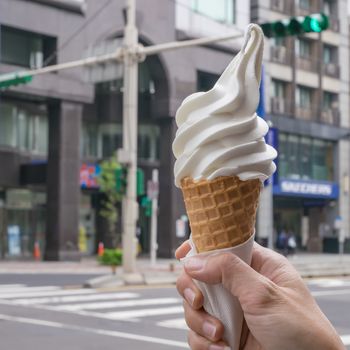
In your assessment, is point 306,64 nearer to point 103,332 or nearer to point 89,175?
point 89,175

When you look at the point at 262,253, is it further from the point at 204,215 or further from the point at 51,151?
the point at 51,151

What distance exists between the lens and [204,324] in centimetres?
277

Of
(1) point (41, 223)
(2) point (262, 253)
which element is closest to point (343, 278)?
(1) point (41, 223)

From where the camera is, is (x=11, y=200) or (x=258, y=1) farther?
(x=258, y=1)

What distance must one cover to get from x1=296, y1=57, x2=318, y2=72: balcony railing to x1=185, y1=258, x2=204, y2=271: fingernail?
4307 cm

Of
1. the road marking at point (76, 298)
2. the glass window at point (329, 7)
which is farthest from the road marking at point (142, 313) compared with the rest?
the glass window at point (329, 7)

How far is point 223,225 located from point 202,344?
1.66 feet

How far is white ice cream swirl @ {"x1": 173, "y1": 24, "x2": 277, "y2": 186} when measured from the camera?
9.59ft

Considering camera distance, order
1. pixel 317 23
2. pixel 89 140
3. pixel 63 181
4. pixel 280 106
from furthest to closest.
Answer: pixel 280 106
pixel 89 140
pixel 63 181
pixel 317 23

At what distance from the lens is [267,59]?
42.4m

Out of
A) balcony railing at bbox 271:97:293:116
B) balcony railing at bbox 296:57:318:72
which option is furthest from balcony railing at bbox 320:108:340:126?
balcony railing at bbox 271:97:293:116

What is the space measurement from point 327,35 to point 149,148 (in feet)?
53.7

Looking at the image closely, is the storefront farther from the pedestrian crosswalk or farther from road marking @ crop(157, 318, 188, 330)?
road marking @ crop(157, 318, 188, 330)

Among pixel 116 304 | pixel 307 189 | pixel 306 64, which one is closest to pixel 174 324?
pixel 116 304
